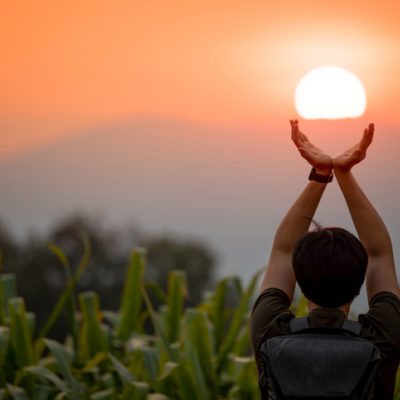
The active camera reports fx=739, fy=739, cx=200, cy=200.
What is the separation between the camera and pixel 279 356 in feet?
5.31

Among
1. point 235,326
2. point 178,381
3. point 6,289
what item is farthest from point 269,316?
point 6,289

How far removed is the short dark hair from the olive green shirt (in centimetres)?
4

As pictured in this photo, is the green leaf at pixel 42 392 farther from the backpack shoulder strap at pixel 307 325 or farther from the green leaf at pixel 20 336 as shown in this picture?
the backpack shoulder strap at pixel 307 325

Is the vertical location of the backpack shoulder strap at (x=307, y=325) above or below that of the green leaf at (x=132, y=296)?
above

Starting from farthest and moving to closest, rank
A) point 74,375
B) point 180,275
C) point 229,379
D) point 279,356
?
point 180,275 → point 74,375 → point 229,379 → point 279,356

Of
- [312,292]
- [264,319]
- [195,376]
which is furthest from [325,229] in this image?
[195,376]

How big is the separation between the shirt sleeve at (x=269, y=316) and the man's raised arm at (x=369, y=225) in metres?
0.21

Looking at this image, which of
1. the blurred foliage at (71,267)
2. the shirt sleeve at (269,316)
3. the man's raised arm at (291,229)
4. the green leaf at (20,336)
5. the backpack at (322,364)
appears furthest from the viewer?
the blurred foliage at (71,267)

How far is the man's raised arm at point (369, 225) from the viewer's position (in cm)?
175

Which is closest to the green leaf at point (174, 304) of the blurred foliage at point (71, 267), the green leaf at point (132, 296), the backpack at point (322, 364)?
the green leaf at point (132, 296)

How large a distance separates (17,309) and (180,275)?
35.1 inches

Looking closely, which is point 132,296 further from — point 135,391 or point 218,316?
point 135,391

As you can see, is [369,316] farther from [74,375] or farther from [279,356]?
[74,375]

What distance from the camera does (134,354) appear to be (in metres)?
3.64
